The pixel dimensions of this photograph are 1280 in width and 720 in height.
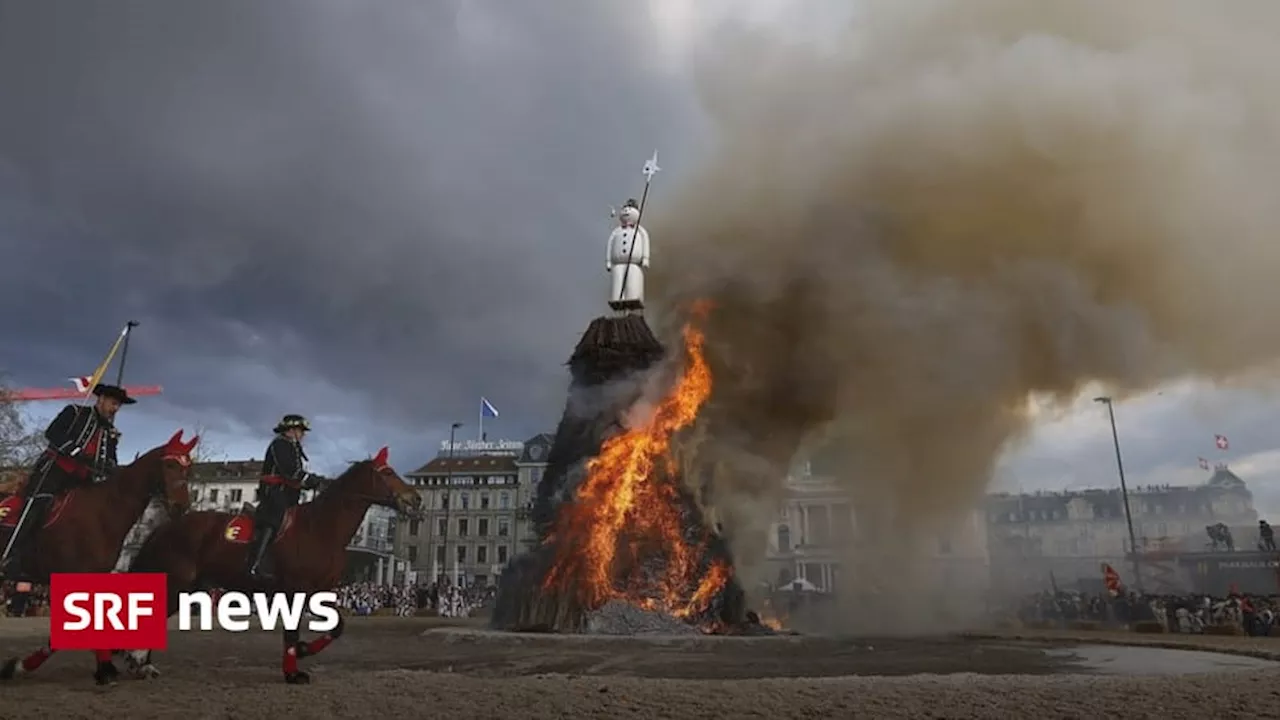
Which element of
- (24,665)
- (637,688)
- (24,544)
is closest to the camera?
(24,544)

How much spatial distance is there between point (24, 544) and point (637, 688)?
7834 mm

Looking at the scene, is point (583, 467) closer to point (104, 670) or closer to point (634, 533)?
point (634, 533)

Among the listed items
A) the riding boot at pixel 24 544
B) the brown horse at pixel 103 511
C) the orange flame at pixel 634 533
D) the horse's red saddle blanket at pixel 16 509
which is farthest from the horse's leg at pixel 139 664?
the orange flame at pixel 634 533

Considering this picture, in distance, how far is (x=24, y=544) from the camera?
30.4 ft

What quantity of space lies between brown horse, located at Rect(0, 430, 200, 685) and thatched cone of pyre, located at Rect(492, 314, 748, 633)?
54.2ft

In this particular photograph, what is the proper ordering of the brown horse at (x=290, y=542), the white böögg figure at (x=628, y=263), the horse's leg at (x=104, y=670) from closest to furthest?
the brown horse at (x=290, y=542), the horse's leg at (x=104, y=670), the white böögg figure at (x=628, y=263)

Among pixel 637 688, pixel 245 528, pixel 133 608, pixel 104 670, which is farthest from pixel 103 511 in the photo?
pixel 637 688

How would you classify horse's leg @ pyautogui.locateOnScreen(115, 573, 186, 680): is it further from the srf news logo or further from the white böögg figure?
the white böögg figure

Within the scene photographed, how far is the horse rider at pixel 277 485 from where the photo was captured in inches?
366

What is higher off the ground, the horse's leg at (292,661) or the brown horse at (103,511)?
the brown horse at (103,511)

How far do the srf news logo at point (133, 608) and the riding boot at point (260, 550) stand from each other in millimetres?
283

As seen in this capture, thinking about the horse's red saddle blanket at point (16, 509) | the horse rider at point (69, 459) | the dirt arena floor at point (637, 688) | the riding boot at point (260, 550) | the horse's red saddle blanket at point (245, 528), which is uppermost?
the horse rider at point (69, 459)

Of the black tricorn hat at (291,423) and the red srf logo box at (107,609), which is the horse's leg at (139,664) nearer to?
the red srf logo box at (107,609)

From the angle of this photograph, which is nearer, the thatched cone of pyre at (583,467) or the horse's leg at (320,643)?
the horse's leg at (320,643)
